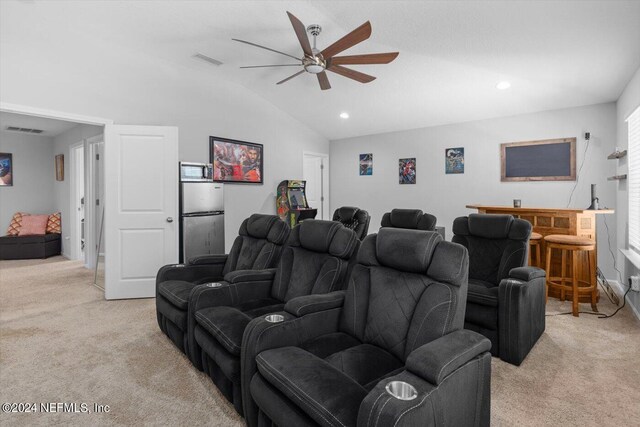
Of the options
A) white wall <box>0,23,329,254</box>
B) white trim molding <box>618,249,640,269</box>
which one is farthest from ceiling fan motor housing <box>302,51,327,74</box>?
white trim molding <box>618,249,640,269</box>

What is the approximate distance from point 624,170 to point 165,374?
5.18 m

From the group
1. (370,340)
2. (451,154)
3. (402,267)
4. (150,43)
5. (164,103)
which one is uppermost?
(150,43)

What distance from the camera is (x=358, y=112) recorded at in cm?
623

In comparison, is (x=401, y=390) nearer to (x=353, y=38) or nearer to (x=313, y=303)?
(x=313, y=303)

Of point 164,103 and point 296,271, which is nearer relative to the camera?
point 296,271

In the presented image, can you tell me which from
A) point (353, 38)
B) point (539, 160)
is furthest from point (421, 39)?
point (539, 160)

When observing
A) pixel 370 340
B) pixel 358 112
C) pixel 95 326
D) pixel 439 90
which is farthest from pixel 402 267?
pixel 358 112

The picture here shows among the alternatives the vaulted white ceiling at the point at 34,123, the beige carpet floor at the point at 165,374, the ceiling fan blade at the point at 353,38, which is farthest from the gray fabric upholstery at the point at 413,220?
the vaulted white ceiling at the point at 34,123

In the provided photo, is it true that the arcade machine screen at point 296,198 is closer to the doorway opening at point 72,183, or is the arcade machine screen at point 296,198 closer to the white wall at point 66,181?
the doorway opening at point 72,183

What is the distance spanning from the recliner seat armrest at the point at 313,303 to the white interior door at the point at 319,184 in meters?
5.82

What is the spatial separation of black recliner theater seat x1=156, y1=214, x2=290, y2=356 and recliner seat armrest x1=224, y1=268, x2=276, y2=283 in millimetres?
245

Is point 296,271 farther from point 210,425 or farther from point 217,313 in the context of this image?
point 210,425

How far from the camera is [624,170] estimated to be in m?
4.10

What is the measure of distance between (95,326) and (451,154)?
571 centimetres
